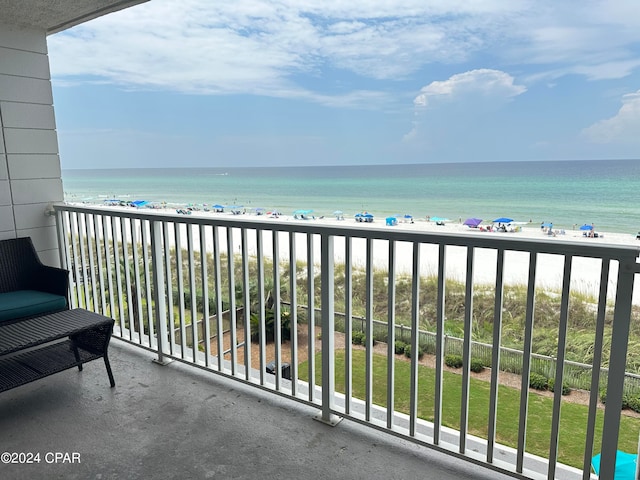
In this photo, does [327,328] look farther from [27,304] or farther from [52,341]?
[27,304]

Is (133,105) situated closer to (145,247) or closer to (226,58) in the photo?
(226,58)

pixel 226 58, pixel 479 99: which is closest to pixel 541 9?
pixel 479 99

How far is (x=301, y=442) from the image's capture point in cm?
219

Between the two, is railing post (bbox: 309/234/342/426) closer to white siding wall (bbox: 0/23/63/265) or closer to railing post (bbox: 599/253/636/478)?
railing post (bbox: 599/253/636/478)

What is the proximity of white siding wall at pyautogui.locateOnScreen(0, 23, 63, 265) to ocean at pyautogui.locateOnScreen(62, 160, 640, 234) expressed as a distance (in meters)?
23.0

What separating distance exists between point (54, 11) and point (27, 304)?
2.28m

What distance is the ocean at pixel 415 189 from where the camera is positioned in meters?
27.6

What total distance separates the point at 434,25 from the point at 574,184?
16476 millimetres

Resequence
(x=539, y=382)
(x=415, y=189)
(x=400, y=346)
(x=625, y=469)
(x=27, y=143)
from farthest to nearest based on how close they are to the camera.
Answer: (x=415, y=189)
(x=400, y=346)
(x=539, y=382)
(x=27, y=143)
(x=625, y=469)

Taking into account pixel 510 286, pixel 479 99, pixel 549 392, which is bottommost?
pixel 549 392

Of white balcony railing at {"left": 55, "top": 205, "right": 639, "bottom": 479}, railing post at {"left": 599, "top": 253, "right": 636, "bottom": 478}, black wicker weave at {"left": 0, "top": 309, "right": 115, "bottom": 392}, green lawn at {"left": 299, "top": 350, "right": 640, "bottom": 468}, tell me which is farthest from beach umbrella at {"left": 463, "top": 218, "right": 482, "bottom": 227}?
railing post at {"left": 599, "top": 253, "right": 636, "bottom": 478}

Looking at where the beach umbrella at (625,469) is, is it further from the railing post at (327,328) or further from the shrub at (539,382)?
the shrub at (539,382)

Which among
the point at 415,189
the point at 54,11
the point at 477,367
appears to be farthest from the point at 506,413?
the point at 415,189

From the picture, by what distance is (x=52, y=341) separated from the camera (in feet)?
8.79
